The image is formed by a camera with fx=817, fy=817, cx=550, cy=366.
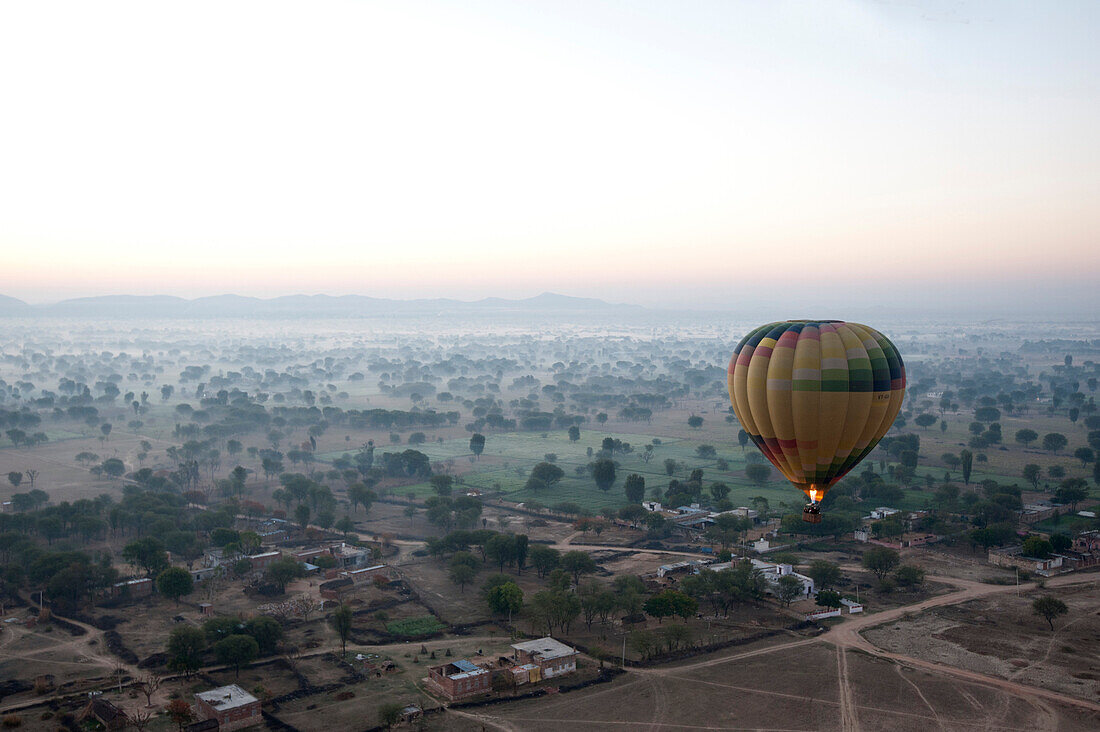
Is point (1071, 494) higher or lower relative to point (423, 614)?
higher

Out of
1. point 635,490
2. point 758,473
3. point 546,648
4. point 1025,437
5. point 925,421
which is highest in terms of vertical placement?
point 925,421

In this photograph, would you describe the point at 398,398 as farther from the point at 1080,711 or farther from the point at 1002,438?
the point at 1080,711

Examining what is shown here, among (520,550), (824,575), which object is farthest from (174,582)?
(824,575)

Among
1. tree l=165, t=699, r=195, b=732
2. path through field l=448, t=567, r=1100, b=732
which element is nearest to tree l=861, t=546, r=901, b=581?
path through field l=448, t=567, r=1100, b=732

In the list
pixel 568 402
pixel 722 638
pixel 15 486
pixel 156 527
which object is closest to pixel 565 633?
pixel 722 638

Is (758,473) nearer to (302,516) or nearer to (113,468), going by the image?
(302,516)

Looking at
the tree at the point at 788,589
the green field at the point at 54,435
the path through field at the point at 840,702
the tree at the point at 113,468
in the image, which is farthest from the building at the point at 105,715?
the green field at the point at 54,435

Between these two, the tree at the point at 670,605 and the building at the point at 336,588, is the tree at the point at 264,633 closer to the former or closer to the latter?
the building at the point at 336,588
